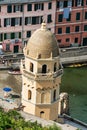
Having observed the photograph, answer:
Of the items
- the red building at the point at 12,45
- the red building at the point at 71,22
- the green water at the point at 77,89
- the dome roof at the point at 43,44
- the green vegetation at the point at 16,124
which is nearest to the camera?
the green vegetation at the point at 16,124

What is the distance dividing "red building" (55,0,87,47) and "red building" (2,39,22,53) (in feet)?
29.1

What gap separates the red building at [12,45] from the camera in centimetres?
10638

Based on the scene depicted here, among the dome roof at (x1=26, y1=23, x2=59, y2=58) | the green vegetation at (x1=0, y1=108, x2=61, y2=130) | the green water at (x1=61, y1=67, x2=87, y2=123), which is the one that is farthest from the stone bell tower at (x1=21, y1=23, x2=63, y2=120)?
the green water at (x1=61, y1=67, x2=87, y2=123)

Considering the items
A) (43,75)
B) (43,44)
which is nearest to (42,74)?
(43,75)

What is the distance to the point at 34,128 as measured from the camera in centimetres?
5159

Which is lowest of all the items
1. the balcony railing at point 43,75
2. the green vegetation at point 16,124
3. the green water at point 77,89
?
the green water at point 77,89

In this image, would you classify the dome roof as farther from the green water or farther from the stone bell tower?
the green water

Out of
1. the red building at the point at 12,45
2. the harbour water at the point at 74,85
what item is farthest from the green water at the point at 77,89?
the red building at the point at 12,45

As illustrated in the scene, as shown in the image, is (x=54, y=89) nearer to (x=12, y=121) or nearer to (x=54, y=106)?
(x=54, y=106)

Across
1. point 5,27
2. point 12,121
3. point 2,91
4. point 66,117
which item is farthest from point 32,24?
point 12,121

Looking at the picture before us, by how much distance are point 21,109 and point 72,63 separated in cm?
4797

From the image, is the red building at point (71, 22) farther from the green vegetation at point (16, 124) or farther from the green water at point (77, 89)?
the green vegetation at point (16, 124)

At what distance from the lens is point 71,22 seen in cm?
11206

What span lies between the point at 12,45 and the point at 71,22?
13804mm
